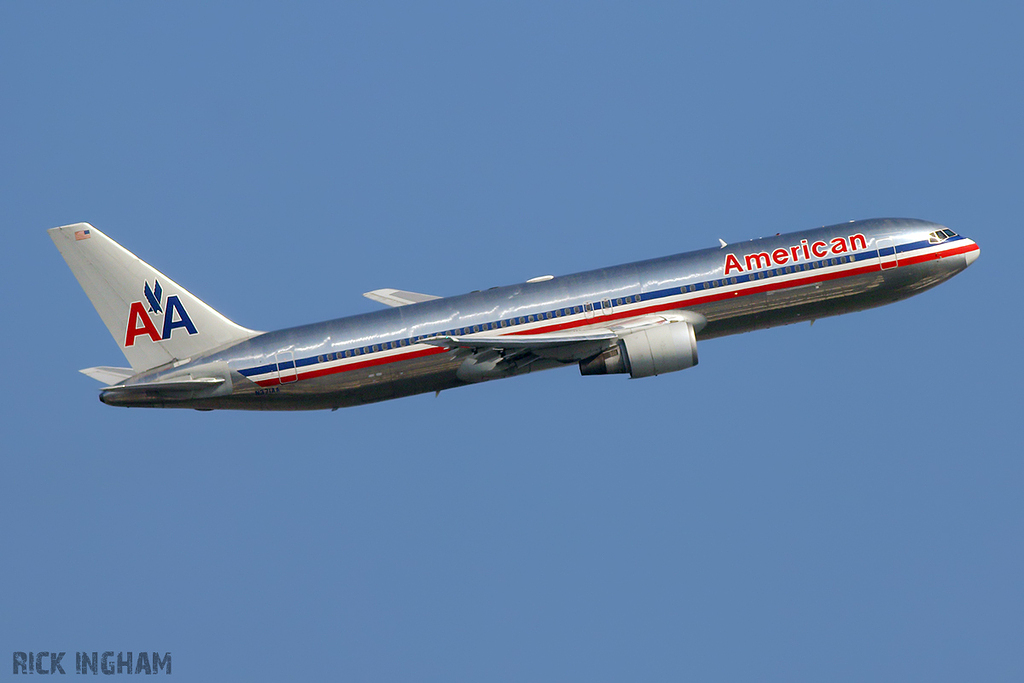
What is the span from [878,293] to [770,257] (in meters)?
6.47

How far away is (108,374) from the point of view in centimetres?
5719

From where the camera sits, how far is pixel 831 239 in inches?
2250

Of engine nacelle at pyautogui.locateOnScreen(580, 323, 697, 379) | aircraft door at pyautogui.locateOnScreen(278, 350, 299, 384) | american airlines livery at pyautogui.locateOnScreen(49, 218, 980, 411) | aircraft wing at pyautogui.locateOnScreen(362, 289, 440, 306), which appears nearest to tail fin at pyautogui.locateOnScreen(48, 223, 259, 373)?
american airlines livery at pyautogui.locateOnScreen(49, 218, 980, 411)

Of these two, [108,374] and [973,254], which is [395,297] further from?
[973,254]

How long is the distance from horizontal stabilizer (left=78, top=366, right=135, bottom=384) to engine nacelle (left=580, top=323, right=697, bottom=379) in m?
26.1

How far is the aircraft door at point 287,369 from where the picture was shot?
55906 mm

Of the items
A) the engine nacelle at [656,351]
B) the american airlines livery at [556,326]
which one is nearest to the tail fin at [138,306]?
the american airlines livery at [556,326]

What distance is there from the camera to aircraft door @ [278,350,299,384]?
5591 centimetres

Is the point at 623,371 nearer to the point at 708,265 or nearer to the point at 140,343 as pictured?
the point at 708,265

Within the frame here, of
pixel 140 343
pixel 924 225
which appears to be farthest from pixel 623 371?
pixel 140 343

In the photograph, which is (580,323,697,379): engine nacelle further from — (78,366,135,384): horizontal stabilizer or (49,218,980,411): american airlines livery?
(78,366,135,384): horizontal stabilizer

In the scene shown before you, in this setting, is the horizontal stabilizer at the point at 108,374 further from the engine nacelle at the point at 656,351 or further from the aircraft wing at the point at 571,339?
the engine nacelle at the point at 656,351

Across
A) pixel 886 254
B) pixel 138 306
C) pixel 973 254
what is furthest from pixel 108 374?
pixel 973 254

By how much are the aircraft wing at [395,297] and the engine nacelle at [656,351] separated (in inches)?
487
